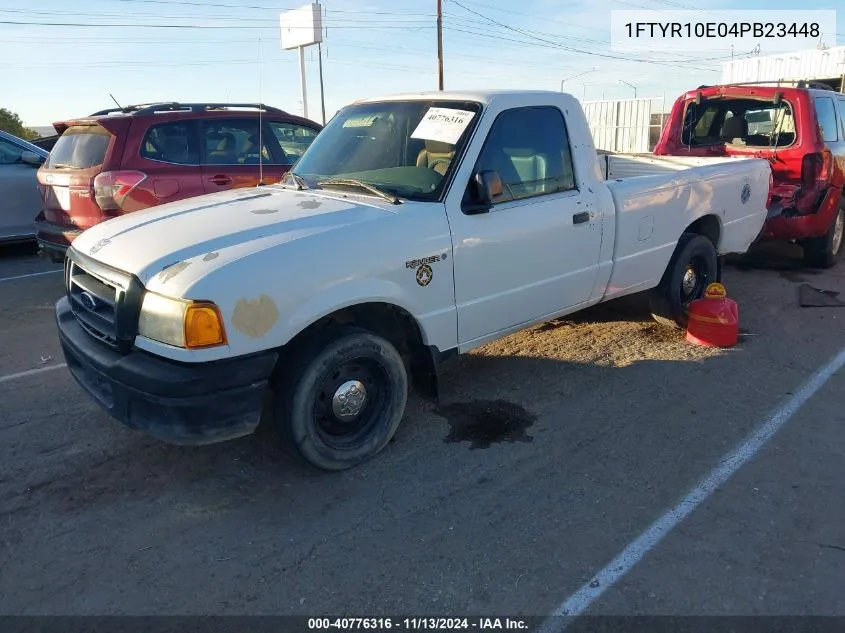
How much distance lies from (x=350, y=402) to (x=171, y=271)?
3.66 feet

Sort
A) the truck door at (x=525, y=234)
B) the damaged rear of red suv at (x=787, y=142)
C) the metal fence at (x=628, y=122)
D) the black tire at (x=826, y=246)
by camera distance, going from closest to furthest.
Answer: the truck door at (x=525, y=234), the damaged rear of red suv at (x=787, y=142), the black tire at (x=826, y=246), the metal fence at (x=628, y=122)

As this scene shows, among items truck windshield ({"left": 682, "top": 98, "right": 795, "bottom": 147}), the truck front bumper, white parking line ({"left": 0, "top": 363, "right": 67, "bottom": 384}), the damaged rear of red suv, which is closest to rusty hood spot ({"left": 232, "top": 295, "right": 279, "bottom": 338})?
the truck front bumper

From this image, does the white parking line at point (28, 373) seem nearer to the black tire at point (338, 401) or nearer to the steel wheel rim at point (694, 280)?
the black tire at point (338, 401)

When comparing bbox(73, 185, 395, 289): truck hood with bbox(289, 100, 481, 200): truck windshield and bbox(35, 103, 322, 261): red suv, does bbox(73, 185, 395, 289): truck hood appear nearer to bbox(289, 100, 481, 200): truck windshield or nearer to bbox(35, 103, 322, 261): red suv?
bbox(289, 100, 481, 200): truck windshield

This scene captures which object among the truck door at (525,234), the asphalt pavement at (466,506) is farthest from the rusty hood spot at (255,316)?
the truck door at (525,234)

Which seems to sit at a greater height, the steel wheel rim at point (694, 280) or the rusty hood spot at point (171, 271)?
the rusty hood spot at point (171, 271)

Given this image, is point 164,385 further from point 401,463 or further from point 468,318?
point 468,318

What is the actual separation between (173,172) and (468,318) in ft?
13.9

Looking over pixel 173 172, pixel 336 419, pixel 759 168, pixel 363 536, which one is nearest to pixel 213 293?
pixel 336 419

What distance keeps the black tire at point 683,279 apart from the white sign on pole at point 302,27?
35934 mm

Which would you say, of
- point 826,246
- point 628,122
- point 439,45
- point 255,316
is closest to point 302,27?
point 439,45

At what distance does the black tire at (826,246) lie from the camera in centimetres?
778

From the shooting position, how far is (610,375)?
4.85 meters

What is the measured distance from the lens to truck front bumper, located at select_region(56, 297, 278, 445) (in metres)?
2.96
